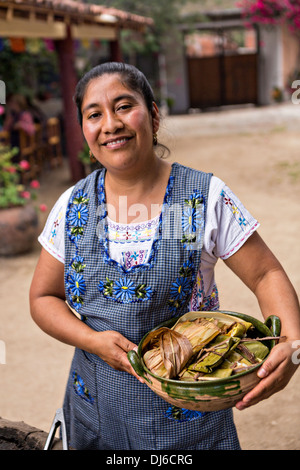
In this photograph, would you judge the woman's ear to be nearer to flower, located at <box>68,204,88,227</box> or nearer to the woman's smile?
the woman's smile

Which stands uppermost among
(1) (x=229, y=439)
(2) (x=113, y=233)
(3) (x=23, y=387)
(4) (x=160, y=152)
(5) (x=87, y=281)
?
(4) (x=160, y=152)

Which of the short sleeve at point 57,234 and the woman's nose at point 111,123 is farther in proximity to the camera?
the short sleeve at point 57,234

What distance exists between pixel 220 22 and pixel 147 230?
16.4 metres

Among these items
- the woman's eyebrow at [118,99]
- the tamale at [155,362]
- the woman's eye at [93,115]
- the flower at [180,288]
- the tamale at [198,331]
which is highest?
the woman's eyebrow at [118,99]

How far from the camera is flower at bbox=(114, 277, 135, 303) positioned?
1.41 metres

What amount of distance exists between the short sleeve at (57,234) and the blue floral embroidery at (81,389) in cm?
39

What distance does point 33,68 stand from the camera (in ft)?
37.2

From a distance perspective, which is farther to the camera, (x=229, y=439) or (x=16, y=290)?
(x=16, y=290)

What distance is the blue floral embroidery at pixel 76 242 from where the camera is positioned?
1492 mm

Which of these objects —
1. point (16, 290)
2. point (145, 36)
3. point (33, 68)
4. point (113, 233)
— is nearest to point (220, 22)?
point (145, 36)

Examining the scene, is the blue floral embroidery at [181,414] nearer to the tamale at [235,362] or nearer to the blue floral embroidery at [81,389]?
the blue floral embroidery at [81,389]

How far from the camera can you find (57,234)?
1.56 meters

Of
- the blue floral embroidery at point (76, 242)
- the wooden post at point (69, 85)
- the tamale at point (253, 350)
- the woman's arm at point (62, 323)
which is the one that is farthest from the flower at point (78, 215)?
the wooden post at point (69, 85)
